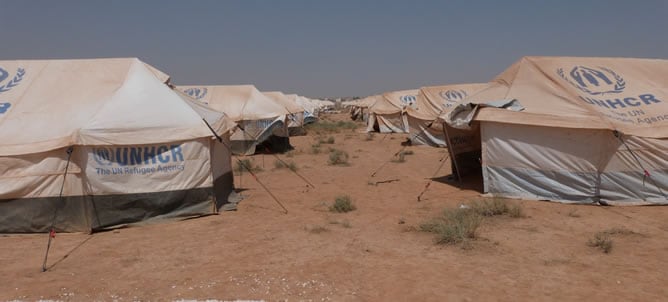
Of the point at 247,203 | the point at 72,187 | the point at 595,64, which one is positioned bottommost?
the point at 247,203

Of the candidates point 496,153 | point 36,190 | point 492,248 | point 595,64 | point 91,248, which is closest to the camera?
point 492,248

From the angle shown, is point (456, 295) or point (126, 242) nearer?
point (456, 295)

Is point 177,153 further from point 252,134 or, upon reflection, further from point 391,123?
point 391,123

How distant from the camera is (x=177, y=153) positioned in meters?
8.23

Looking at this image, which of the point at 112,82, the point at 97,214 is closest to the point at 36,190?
the point at 97,214

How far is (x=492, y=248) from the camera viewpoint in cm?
637

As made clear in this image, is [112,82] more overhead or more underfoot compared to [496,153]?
more overhead

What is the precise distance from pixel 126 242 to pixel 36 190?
2.02 metres

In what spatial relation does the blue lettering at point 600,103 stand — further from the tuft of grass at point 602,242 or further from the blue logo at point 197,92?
the blue logo at point 197,92

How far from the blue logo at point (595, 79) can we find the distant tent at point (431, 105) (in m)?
9.86

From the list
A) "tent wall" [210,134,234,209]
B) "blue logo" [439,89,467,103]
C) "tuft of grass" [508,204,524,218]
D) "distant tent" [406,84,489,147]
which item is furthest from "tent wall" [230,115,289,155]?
"tuft of grass" [508,204,524,218]

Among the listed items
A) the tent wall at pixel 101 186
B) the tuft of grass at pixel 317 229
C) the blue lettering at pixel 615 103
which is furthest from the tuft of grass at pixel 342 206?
the blue lettering at pixel 615 103

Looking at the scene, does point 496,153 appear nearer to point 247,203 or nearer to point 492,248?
point 492,248

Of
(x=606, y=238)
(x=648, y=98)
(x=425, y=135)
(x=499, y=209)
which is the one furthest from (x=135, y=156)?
(x=425, y=135)
